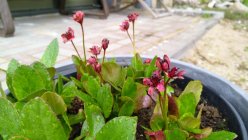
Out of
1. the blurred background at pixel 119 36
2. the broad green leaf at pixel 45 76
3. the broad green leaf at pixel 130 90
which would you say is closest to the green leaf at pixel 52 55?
the broad green leaf at pixel 45 76

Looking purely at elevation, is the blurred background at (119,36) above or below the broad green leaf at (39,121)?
below

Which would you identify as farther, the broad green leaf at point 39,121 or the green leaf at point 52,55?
the green leaf at point 52,55

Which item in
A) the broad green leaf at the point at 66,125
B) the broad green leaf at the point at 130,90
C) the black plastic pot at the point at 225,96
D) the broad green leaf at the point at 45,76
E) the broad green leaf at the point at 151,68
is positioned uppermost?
the broad green leaf at the point at 45,76

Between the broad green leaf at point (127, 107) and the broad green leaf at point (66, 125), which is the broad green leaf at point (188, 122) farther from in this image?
the broad green leaf at point (66, 125)

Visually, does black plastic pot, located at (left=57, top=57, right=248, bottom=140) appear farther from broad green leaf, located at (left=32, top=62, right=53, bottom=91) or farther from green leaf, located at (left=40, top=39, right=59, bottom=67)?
broad green leaf, located at (left=32, top=62, right=53, bottom=91)

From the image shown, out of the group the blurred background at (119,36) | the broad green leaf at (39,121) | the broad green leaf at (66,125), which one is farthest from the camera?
the blurred background at (119,36)

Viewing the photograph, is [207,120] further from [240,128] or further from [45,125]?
[45,125]

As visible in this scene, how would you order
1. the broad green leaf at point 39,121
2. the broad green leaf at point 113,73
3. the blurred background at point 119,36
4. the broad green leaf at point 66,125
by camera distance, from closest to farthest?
1. the broad green leaf at point 39,121
2. the broad green leaf at point 66,125
3. the broad green leaf at point 113,73
4. the blurred background at point 119,36

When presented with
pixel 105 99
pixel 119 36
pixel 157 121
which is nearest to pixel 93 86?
pixel 105 99
